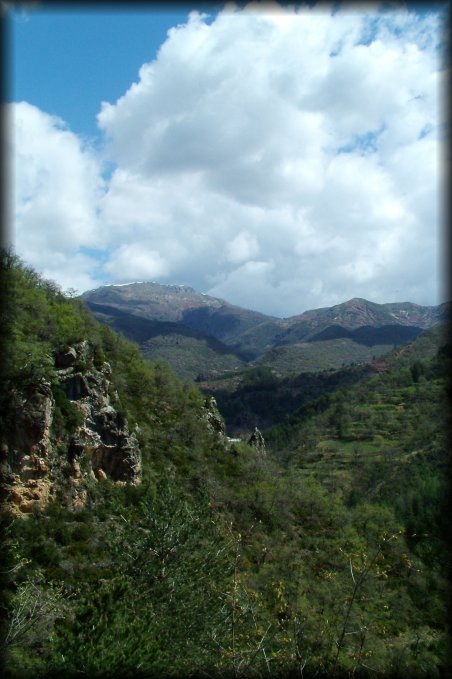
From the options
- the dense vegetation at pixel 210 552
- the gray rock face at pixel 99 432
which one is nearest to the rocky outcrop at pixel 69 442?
the gray rock face at pixel 99 432

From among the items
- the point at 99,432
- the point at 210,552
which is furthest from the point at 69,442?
the point at 210,552

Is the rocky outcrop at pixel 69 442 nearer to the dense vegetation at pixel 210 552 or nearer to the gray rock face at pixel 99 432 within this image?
the gray rock face at pixel 99 432

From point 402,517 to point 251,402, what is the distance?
126903 mm

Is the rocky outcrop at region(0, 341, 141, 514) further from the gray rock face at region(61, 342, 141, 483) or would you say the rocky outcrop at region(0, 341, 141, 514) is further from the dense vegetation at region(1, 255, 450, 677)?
the dense vegetation at region(1, 255, 450, 677)

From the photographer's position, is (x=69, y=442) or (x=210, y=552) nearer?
(x=210, y=552)

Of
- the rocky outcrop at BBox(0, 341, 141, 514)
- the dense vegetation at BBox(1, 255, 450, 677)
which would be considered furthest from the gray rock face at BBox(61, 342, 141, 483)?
the dense vegetation at BBox(1, 255, 450, 677)

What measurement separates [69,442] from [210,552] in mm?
17609

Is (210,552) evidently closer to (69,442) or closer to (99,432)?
(69,442)

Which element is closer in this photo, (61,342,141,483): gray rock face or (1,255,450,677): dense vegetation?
(1,255,450,677): dense vegetation

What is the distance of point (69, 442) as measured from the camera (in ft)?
102

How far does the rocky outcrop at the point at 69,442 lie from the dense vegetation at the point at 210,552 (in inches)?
36.2

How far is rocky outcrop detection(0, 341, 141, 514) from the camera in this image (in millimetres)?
26312

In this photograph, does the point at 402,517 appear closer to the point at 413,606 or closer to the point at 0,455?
the point at 413,606

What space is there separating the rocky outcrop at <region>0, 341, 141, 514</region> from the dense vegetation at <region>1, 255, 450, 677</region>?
3.02 feet
